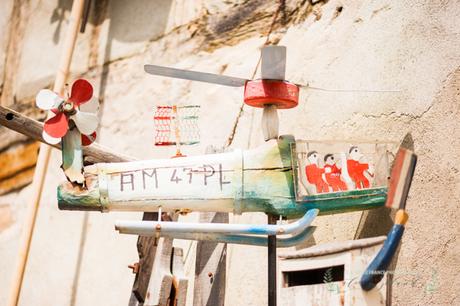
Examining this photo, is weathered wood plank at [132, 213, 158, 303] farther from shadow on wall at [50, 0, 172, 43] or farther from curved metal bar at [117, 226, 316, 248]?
shadow on wall at [50, 0, 172, 43]

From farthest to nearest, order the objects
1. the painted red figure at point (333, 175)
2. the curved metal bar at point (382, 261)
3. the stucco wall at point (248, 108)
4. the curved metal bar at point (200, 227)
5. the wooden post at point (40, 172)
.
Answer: the wooden post at point (40, 172) < the stucco wall at point (248, 108) < the painted red figure at point (333, 175) < the curved metal bar at point (200, 227) < the curved metal bar at point (382, 261)

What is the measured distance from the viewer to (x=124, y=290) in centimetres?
405

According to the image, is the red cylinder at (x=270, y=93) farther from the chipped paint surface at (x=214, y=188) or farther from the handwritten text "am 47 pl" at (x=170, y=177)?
the handwritten text "am 47 pl" at (x=170, y=177)

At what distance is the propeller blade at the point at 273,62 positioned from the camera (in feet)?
8.61

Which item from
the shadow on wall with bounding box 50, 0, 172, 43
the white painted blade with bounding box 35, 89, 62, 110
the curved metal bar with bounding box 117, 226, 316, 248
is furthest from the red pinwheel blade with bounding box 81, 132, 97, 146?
the shadow on wall with bounding box 50, 0, 172, 43

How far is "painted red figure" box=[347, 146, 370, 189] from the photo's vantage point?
270cm

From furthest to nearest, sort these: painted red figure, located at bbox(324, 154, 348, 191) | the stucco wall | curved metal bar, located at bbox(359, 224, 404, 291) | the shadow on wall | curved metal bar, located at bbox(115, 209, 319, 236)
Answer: the shadow on wall
the stucco wall
painted red figure, located at bbox(324, 154, 348, 191)
curved metal bar, located at bbox(115, 209, 319, 236)
curved metal bar, located at bbox(359, 224, 404, 291)

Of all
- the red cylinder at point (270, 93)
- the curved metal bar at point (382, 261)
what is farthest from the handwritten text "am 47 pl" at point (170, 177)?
the curved metal bar at point (382, 261)

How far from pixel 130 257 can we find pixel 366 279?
180 cm

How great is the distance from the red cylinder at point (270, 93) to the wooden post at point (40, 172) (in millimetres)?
1788

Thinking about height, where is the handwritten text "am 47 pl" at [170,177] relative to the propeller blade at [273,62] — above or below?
below

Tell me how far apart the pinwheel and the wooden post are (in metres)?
1.38

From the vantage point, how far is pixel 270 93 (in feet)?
8.77

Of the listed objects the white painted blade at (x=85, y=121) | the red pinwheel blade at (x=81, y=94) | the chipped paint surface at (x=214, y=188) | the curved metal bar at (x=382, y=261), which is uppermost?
the red pinwheel blade at (x=81, y=94)
